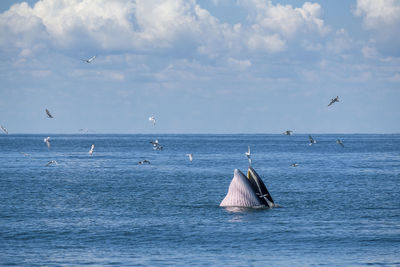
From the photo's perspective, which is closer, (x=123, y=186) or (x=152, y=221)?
(x=152, y=221)

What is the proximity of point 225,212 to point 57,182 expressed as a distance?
40.4m

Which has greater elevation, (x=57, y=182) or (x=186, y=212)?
(x=57, y=182)

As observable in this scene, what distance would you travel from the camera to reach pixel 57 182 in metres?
88.3

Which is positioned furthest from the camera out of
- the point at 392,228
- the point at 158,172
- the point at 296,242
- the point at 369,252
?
the point at 158,172

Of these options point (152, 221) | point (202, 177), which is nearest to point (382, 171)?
point (202, 177)

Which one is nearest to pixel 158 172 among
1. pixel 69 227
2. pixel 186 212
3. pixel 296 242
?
pixel 186 212

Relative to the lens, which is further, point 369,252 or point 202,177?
point 202,177

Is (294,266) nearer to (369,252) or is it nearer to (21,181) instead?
(369,252)

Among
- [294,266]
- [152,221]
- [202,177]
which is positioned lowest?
[294,266]

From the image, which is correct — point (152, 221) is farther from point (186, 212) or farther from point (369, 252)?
point (369, 252)

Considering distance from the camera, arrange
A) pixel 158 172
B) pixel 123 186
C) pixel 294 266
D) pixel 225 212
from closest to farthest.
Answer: pixel 294 266 < pixel 225 212 < pixel 123 186 < pixel 158 172

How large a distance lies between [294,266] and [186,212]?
70.2 ft

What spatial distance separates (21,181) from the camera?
8819 cm

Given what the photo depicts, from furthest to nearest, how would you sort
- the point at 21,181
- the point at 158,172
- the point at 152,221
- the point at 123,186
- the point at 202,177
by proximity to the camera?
1. the point at 158,172
2. the point at 202,177
3. the point at 21,181
4. the point at 123,186
5. the point at 152,221
